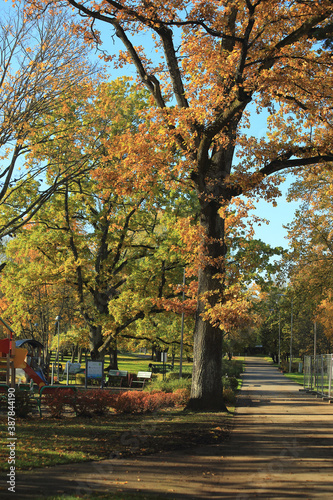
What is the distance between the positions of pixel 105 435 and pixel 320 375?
17.9 metres

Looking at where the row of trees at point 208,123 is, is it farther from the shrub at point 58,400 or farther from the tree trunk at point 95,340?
the tree trunk at point 95,340

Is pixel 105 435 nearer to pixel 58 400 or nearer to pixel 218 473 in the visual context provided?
pixel 58 400

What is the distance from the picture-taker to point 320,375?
83.3ft

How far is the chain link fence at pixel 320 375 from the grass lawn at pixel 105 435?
10.7 meters

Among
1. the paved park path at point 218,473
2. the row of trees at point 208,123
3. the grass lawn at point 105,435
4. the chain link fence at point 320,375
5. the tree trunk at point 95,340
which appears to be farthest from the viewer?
the tree trunk at point 95,340

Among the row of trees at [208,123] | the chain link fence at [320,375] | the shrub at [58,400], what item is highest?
the row of trees at [208,123]

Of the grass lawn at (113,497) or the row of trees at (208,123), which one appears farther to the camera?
the row of trees at (208,123)

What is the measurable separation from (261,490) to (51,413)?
25.1 feet

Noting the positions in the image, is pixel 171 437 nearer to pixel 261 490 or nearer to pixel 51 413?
pixel 261 490

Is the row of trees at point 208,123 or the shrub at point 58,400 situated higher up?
the row of trees at point 208,123

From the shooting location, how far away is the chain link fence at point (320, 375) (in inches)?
886

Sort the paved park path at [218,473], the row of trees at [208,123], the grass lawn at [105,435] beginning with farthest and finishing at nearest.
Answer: the row of trees at [208,123]
the grass lawn at [105,435]
the paved park path at [218,473]

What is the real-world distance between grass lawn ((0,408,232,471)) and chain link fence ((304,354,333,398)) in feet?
35.2

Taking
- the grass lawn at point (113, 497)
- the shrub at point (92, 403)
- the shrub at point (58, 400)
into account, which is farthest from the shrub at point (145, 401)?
the grass lawn at point (113, 497)
